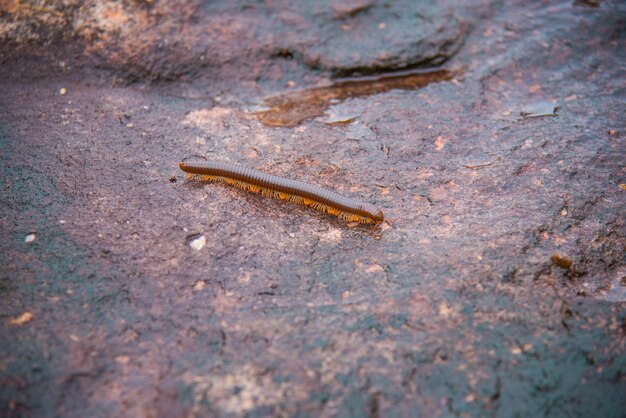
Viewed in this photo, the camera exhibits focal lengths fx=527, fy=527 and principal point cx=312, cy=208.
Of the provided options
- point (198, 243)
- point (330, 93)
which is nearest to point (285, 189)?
point (198, 243)

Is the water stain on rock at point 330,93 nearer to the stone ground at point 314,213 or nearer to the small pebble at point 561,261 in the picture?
the stone ground at point 314,213

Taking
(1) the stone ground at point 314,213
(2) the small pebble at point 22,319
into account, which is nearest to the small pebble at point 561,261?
(1) the stone ground at point 314,213

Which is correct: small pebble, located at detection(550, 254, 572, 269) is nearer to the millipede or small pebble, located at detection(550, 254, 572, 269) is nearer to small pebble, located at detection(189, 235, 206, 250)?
the millipede

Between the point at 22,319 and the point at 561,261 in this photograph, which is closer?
the point at 22,319

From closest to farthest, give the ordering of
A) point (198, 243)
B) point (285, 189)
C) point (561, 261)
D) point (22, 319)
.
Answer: point (22, 319)
point (561, 261)
point (198, 243)
point (285, 189)

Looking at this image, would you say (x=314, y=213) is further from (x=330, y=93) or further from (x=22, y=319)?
(x=22, y=319)

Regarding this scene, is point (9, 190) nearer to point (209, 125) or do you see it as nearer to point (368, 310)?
point (209, 125)
